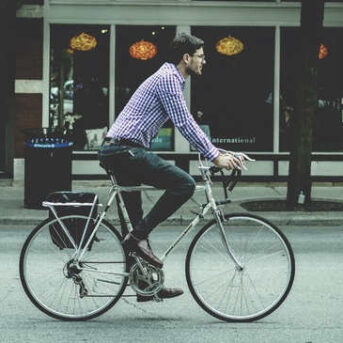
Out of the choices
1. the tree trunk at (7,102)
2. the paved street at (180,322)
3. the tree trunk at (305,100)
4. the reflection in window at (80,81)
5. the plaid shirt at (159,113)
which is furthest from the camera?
the tree trunk at (7,102)

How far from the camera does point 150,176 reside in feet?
20.9

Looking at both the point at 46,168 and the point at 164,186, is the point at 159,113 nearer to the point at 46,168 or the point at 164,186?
the point at 164,186

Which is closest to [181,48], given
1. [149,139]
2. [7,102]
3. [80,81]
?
[149,139]

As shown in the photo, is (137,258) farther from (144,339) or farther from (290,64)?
(290,64)

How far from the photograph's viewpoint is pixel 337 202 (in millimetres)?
→ 14062

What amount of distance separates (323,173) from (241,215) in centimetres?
1106

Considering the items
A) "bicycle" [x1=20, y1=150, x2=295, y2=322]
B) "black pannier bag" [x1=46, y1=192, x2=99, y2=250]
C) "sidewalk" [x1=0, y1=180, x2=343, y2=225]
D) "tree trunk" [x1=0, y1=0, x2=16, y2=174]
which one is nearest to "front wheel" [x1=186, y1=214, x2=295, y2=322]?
"bicycle" [x1=20, y1=150, x2=295, y2=322]

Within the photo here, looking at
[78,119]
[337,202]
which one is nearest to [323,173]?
[337,202]

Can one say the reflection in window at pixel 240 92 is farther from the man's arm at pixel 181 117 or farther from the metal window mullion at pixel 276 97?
the man's arm at pixel 181 117

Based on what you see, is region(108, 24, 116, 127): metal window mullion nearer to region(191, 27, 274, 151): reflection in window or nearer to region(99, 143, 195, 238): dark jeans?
region(191, 27, 274, 151): reflection in window

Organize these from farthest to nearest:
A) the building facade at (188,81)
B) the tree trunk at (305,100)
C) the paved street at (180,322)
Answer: the building facade at (188,81) < the tree trunk at (305,100) < the paved street at (180,322)

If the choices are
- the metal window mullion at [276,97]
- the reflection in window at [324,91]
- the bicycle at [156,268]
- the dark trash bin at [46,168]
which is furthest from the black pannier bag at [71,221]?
the reflection in window at [324,91]

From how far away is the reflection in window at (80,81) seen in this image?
55.4 ft

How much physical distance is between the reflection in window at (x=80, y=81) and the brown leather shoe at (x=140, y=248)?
35.2 feet
